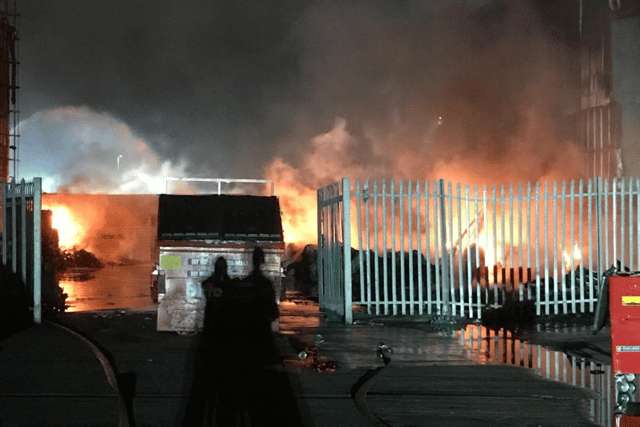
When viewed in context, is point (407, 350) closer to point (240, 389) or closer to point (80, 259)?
point (240, 389)

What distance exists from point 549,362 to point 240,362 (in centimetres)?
363

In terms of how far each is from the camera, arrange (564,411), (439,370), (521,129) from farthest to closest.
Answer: (521,129) → (439,370) → (564,411)

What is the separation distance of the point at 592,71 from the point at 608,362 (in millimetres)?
19743

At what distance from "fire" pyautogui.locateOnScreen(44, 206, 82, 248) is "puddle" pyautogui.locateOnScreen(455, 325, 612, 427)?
3580 centimetres

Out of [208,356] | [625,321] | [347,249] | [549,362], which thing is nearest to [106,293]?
[347,249]

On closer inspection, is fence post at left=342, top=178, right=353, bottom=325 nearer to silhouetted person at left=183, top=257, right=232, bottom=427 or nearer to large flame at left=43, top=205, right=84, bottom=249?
silhouetted person at left=183, top=257, right=232, bottom=427

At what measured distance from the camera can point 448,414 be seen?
21.8 feet

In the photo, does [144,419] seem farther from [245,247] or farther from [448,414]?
[245,247]

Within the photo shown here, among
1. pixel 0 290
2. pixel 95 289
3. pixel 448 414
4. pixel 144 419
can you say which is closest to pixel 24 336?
pixel 0 290

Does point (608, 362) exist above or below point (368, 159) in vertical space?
below

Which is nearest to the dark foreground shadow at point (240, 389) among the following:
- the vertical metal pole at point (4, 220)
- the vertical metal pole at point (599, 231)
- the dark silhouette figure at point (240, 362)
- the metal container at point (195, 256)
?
the dark silhouette figure at point (240, 362)

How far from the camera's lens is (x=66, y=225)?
4519cm

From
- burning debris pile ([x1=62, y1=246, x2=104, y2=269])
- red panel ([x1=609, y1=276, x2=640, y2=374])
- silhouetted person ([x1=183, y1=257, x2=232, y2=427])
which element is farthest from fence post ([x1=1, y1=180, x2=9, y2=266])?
burning debris pile ([x1=62, y1=246, x2=104, y2=269])

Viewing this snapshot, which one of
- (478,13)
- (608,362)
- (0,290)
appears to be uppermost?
(478,13)
